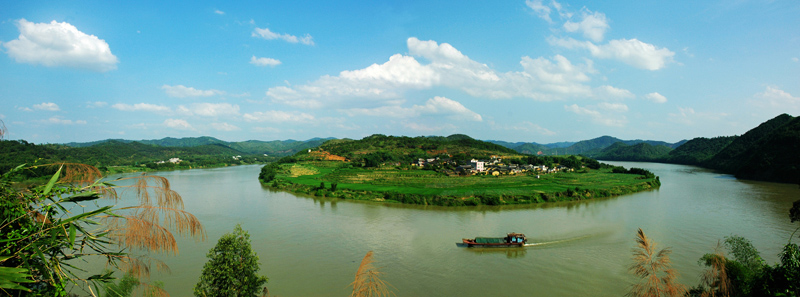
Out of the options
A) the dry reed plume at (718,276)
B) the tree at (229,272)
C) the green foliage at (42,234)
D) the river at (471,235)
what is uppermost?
the green foliage at (42,234)

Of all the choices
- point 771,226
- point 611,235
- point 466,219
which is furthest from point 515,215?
point 771,226

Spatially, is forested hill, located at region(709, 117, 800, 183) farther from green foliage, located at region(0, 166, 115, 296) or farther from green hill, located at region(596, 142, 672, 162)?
green foliage, located at region(0, 166, 115, 296)

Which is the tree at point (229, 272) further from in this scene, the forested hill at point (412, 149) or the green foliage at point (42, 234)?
the forested hill at point (412, 149)

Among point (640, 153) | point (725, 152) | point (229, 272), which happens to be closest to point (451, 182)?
point (229, 272)

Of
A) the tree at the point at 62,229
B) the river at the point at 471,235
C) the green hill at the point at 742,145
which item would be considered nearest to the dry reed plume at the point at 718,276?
the river at the point at 471,235

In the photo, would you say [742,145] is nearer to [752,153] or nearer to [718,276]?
[752,153]

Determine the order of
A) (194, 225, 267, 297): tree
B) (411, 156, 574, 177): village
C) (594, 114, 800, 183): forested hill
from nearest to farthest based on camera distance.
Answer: (194, 225, 267, 297): tree < (594, 114, 800, 183): forested hill < (411, 156, 574, 177): village

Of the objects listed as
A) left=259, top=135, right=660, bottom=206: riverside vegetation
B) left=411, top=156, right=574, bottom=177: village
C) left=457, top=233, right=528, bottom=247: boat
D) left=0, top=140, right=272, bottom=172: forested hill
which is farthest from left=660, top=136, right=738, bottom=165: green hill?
left=0, top=140, right=272, bottom=172: forested hill
